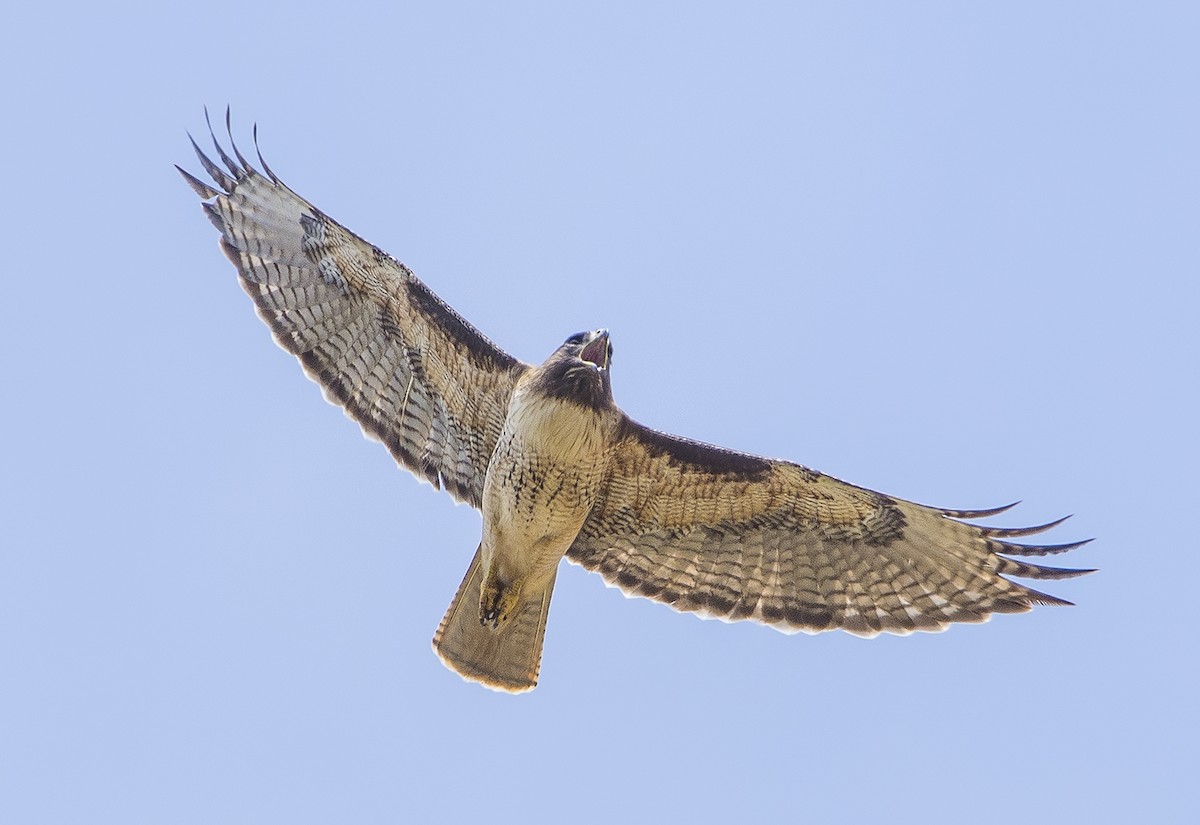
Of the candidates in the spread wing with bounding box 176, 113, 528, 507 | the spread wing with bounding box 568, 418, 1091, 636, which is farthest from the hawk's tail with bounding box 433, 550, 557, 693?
the spread wing with bounding box 176, 113, 528, 507

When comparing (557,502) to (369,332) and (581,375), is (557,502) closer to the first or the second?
(581,375)

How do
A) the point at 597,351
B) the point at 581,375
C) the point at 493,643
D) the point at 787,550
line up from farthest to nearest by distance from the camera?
the point at 787,550, the point at 493,643, the point at 597,351, the point at 581,375

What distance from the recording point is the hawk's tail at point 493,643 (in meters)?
10.4

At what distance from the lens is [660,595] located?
10.8 m

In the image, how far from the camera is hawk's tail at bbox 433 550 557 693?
10.4m

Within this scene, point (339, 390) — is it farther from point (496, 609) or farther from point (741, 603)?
point (741, 603)

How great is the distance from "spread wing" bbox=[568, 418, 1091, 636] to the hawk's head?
58cm

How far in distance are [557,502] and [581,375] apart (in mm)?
879

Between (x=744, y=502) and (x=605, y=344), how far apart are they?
4.99ft

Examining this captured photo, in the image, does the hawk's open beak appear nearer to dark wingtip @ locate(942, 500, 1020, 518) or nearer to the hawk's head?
the hawk's head

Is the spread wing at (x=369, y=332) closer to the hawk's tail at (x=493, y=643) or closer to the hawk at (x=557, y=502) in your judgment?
the hawk at (x=557, y=502)

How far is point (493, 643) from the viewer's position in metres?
10.4

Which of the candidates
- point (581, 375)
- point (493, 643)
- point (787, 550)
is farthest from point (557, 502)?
point (787, 550)

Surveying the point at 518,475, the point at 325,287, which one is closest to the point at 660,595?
the point at 518,475
